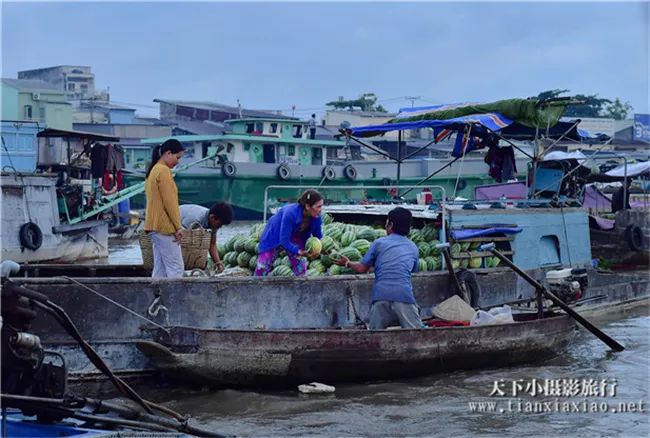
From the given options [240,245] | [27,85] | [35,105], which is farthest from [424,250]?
[27,85]

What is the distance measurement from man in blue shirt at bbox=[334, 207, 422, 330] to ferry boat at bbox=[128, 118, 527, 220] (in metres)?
24.4

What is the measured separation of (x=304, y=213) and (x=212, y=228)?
0.92 meters

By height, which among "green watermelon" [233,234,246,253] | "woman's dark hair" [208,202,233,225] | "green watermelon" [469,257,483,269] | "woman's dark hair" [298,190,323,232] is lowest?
"green watermelon" [469,257,483,269]

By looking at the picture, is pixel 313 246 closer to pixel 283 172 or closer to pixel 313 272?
pixel 313 272

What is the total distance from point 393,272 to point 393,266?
0.05m

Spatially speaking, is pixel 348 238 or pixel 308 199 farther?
pixel 348 238

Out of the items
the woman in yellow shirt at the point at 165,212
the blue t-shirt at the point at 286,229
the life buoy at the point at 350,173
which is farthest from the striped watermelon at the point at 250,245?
the life buoy at the point at 350,173

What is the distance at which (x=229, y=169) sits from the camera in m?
34.9

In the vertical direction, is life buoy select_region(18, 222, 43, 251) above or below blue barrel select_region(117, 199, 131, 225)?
below

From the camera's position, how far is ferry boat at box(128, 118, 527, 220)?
35.3 m

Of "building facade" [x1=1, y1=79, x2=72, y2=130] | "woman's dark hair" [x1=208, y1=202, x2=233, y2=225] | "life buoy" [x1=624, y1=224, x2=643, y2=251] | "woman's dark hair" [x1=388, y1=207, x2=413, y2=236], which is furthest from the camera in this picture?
"building facade" [x1=1, y1=79, x2=72, y2=130]

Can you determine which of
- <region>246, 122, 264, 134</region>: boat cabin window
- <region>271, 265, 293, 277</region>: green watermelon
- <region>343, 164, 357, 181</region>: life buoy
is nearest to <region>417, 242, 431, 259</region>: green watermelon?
<region>271, 265, 293, 277</region>: green watermelon

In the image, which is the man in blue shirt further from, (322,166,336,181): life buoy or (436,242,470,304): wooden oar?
(322,166,336,181): life buoy

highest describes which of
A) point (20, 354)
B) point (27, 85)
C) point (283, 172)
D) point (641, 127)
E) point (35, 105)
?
point (27, 85)
